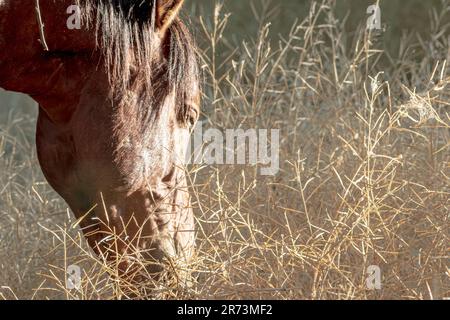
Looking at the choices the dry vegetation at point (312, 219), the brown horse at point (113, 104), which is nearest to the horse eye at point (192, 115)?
the brown horse at point (113, 104)

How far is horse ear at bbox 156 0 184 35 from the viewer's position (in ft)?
9.12

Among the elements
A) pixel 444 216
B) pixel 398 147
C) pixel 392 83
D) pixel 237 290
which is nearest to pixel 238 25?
pixel 392 83

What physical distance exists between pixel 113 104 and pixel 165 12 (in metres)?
0.31

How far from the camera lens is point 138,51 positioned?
2754mm

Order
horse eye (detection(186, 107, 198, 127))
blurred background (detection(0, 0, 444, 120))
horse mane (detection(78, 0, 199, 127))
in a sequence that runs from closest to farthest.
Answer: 1. horse mane (detection(78, 0, 199, 127))
2. horse eye (detection(186, 107, 198, 127))
3. blurred background (detection(0, 0, 444, 120))

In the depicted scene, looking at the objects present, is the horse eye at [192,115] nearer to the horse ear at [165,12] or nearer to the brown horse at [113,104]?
the brown horse at [113,104]

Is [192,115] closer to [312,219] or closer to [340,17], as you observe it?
[312,219]

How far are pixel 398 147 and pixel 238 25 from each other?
3623 millimetres

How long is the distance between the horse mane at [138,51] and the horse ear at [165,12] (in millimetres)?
23

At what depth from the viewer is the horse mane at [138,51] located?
8.97 feet

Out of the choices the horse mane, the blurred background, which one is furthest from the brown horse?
the blurred background

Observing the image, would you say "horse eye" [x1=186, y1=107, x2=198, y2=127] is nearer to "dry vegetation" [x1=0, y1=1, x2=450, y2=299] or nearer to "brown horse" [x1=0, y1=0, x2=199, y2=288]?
"brown horse" [x1=0, y1=0, x2=199, y2=288]
